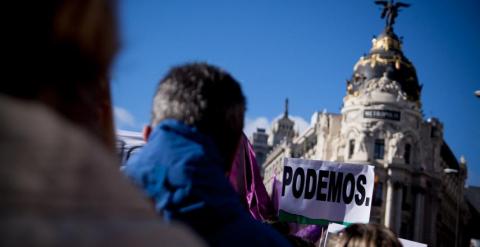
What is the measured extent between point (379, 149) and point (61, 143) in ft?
158

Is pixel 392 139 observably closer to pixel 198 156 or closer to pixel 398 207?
pixel 398 207

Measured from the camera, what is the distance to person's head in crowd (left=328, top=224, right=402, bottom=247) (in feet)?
10.2

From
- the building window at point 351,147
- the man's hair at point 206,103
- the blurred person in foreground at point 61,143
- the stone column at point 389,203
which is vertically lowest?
the blurred person in foreground at point 61,143

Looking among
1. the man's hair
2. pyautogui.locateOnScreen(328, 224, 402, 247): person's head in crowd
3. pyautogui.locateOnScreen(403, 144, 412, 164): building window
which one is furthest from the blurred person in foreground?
pyautogui.locateOnScreen(403, 144, 412, 164): building window

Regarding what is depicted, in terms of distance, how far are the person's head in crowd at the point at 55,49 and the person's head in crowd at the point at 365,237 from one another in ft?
8.29

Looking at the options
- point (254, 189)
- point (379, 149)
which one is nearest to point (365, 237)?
point (254, 189)

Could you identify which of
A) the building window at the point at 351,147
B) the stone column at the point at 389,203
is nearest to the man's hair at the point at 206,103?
the stone column at the point at 389,203

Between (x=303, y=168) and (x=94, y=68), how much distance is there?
23.8 ft

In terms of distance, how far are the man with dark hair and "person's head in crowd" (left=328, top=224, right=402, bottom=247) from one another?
1.20 meters

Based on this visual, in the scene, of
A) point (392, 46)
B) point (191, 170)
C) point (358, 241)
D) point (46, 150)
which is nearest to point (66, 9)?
point (46, 150)

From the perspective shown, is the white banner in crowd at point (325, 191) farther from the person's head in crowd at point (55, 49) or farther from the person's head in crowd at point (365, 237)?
the person's head in crowd at point (55, 49)

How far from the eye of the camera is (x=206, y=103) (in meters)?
1.90

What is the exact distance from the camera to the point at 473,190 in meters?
85.8

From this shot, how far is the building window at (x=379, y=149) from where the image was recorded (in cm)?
4712
